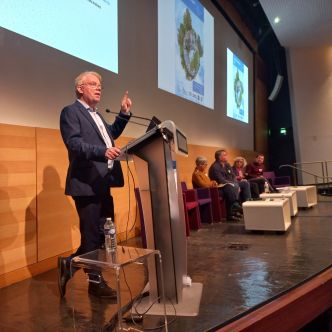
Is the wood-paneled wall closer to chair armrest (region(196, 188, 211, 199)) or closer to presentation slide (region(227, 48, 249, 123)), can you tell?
chair armrest (region(196, 188, 211, 199))

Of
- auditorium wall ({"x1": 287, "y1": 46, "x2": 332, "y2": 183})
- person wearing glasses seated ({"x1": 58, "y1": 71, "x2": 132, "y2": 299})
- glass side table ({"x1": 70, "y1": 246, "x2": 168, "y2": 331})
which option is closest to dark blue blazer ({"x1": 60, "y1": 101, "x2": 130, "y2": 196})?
person wearing glasses seated ({"x1": 58, "y1": 71, "x2": 132, "y2": 299})

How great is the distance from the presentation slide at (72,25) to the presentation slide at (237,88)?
3565mm

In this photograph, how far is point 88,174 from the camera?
176 cm

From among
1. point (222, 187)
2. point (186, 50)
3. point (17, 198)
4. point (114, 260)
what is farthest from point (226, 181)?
point (114, 260)

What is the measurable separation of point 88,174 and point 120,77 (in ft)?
6.31

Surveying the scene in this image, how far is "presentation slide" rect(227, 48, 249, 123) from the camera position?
21.2 ft

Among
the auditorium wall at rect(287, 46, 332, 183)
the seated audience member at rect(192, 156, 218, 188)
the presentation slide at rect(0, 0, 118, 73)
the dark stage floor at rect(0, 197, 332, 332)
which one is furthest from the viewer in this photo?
the auditorium wall at rect(287, 46, 332, 183)

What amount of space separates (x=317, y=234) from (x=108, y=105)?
2305mm

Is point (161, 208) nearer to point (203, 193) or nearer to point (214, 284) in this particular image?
point (214, 284)

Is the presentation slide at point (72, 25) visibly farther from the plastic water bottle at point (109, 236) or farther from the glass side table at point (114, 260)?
the glass side table at point (114, 260)

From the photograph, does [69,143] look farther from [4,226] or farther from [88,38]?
[88,38]

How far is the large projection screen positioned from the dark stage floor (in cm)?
113

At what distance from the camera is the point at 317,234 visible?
10.7 ft

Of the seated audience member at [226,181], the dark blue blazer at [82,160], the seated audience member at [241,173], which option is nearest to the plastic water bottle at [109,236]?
the dark blue blazer at [82,160]
